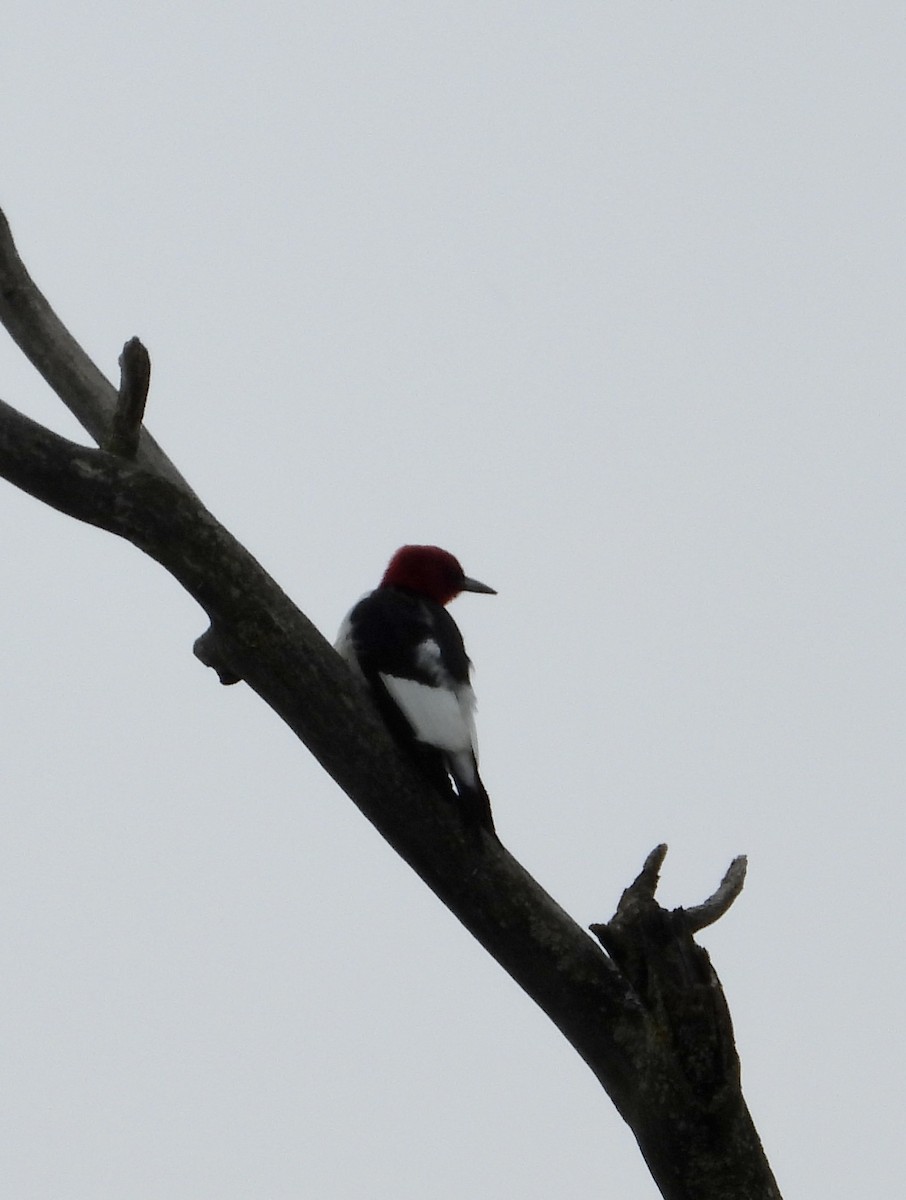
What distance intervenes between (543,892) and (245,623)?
80 centimetres

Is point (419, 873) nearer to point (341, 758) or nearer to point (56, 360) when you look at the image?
point (341, 758)

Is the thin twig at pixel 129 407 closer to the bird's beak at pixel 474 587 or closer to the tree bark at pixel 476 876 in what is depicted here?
the tree bark at pixel 476 876

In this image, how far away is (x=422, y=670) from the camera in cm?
329

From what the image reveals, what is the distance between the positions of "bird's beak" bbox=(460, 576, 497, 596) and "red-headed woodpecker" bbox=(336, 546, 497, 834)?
12 cm

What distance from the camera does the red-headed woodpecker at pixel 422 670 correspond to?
2.87 m

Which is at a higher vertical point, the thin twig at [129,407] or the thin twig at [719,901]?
the thin twig at [129,407]

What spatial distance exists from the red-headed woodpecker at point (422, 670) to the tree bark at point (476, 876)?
0.08 meters

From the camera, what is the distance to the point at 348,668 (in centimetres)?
280

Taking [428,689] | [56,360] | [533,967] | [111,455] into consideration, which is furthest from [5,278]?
[533,967]

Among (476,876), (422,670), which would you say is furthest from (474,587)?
(476,876)

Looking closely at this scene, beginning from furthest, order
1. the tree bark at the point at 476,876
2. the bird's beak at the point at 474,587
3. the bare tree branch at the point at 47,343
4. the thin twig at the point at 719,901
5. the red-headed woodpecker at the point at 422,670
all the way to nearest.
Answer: the bird's beak at the point at 474,587
the bare tree branch at the point at 47,343
the red-headed woodpecker at the point at 422,670
the thin twig at the point at 719,901
the tree bark at the point at 476,876

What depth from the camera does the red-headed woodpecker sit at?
2865 mm

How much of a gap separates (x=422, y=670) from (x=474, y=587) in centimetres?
121

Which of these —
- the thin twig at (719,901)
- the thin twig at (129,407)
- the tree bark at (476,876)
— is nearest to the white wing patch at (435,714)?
the tree bark at (476,876)
